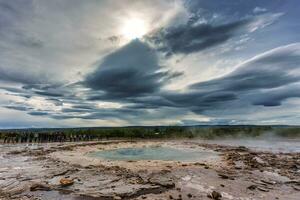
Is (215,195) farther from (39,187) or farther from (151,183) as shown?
(39,187)

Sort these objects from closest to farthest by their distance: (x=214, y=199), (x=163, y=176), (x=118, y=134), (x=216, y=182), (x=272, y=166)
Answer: (x=214, y=199)
(x=216, y=182)
(x=163, y=176)
(x=272, y=166)
(x=118, y=134)

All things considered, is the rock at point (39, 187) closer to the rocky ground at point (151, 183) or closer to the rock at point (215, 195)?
the rocky ground at point (151, 183)

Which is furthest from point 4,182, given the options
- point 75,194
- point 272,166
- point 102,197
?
point 272,166

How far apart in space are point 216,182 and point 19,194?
10386 millimetres

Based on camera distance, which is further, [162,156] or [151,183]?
[162,156]

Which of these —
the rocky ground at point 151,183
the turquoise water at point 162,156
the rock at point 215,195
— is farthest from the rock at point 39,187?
the turquoise water at point 162,156

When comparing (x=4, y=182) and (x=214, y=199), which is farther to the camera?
(x=4, y=182)

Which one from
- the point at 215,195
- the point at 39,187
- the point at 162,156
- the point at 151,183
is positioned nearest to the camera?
the point at 215,195

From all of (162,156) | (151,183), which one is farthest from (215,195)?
(162,156)

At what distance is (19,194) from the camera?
42.1 ft

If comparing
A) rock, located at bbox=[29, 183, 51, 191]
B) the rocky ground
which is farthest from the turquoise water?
rock, located at bbox=[29, 183, 51, 191]

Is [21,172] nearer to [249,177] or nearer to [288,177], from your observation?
[249,177]

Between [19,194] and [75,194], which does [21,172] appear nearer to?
[19,194]

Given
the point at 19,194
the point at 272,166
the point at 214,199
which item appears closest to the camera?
the point at 214,199
